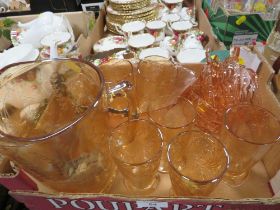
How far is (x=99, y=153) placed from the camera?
452mm

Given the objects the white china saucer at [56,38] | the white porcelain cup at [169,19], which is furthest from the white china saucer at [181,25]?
the white china saucer at [56,38]

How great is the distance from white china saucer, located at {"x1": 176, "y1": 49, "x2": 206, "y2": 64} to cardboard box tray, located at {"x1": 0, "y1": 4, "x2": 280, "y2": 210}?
26 cm

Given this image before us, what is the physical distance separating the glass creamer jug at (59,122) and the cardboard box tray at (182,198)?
0.03 metres

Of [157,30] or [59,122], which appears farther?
[157,30]

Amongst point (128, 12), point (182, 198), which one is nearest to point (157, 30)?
point (128, 12)

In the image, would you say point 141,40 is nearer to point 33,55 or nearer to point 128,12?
point 128,12

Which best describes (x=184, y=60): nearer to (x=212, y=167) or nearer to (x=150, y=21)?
(x=150, y=21)

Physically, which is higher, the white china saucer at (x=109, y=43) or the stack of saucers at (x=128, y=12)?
the stack of saucers at (x=128, y=12)

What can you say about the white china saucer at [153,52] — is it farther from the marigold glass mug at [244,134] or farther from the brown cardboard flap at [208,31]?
the marigold glass mug at [244,134]

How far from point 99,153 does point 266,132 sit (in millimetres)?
316

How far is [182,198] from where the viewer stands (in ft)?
1.23

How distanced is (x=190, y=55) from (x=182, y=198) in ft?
1.74

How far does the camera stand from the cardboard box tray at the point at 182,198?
38cm

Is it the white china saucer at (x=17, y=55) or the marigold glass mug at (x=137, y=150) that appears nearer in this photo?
the marigold glass mug at (x=137, y=150)
